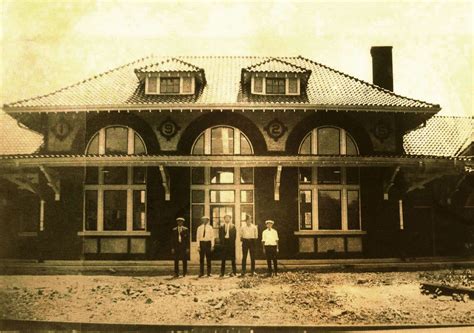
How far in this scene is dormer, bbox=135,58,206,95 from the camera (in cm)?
1238

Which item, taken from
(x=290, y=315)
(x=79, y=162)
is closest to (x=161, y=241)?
(x=79, y=162)

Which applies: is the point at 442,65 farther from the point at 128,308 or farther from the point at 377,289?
the point at 128,308

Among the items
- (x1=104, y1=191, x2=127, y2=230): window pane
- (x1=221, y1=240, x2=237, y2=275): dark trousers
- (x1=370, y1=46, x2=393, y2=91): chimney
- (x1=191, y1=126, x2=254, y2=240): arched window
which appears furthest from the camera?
(x1=370, y1=46, x2=393, y2=91): chimney

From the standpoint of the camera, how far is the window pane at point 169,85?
12555 millimetres

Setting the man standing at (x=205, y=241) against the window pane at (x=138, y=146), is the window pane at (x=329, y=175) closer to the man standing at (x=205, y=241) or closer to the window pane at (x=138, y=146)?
the man standing at (x=205, y=241)

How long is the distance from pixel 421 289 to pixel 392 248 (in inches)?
116

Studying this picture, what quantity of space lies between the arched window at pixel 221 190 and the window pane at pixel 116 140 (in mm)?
1868

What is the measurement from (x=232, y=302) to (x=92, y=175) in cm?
516

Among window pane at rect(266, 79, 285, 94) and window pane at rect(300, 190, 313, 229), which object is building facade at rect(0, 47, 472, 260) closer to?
window pane at rect(300, 190, 313, 229)

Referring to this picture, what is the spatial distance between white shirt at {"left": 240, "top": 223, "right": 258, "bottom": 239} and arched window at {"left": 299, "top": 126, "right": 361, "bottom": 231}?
1.65 metres

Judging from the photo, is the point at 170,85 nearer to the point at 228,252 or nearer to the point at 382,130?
the point at 228,252

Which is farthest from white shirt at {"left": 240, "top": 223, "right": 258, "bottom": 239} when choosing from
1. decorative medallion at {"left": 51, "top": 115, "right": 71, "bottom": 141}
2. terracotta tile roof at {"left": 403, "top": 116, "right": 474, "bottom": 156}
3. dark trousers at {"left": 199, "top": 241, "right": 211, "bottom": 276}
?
terracotta tile roof at {"left": 403, "top": 116, "right": 474, "bottom": 156}

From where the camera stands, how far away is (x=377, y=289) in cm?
888

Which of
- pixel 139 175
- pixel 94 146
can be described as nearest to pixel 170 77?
pixel 94 146
